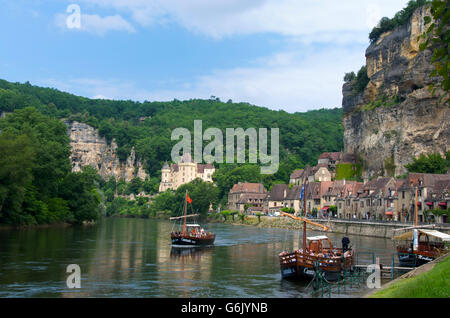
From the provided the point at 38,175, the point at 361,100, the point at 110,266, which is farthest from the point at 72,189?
the point at 361,100

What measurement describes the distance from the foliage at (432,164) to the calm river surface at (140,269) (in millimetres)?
40116

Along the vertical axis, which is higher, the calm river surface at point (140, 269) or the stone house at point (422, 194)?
the stone house at point (422, 194)

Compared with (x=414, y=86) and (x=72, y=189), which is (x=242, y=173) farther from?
(x=72, y=189)

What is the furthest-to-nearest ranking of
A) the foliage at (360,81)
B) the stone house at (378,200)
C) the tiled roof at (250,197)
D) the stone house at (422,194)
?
the tiled roof at (250,197) < the foliage at (360,81) < the stone house at (378,200) < the stone house at (422,194)

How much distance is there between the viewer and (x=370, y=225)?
75000 mm

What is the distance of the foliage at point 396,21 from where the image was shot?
377ft

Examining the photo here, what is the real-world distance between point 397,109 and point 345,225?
38804mm

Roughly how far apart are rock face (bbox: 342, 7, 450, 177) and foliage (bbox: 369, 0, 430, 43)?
2.41 meters

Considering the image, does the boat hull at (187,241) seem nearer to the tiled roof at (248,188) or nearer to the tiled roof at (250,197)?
the tiled roof at (250,197)

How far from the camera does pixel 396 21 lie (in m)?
122

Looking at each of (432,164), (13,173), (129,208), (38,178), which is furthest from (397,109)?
(129,208)

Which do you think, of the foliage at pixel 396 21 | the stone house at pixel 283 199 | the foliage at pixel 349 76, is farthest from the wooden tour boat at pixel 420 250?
the foliage at pixel 349 76

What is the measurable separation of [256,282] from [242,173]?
406 feet

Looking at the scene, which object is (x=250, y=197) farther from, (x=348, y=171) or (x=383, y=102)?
(x=383, y=102)
